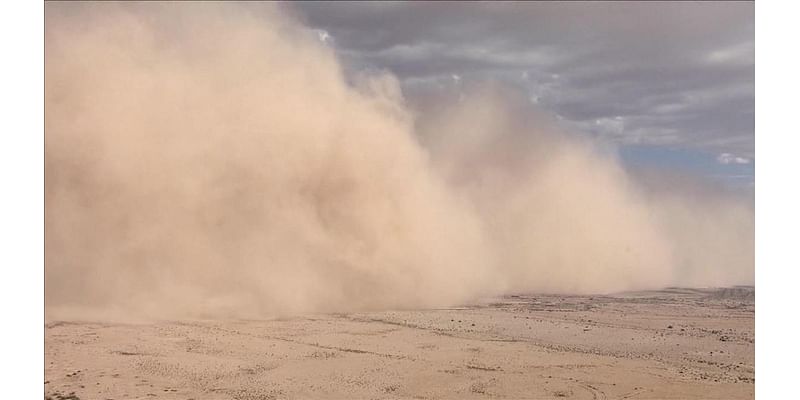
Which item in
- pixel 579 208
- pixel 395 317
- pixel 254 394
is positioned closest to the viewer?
pixel 254 394

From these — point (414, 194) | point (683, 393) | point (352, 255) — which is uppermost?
point (414, 194)

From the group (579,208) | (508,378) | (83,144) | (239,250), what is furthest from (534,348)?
(579,208)

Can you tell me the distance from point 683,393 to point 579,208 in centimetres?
1977

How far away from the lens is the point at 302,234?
728 inches

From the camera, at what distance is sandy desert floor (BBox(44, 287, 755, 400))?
31.8 ft

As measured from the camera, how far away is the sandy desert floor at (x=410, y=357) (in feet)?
31.8

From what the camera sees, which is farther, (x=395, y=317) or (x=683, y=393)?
(x=395, y=317)

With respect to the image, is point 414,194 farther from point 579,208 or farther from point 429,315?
point 579,208

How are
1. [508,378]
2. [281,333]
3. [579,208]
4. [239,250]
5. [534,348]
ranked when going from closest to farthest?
[508,378], [534,348], [281,333], [239,250], [579,208]

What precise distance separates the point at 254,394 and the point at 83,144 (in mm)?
10886

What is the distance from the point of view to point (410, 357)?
11.6 m

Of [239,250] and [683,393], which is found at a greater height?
[239,250]

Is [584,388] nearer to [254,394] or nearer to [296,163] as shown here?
[254,394]

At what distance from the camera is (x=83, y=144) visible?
670 inches
